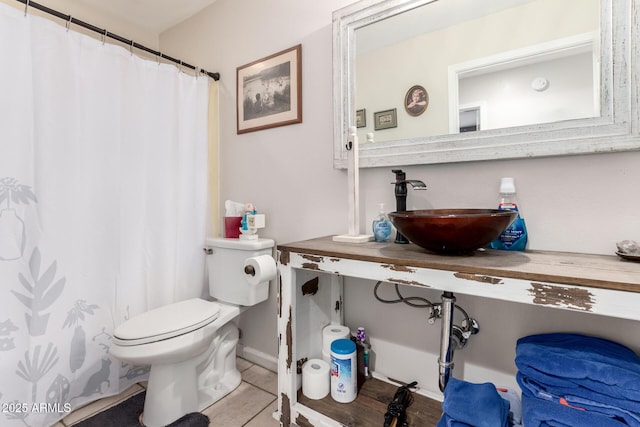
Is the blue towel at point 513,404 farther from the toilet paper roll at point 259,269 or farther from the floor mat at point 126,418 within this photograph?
the floor mat at point 126,418

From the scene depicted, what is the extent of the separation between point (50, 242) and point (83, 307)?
12.7 inches

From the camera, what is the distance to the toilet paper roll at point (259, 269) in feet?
4.57

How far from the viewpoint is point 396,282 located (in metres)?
0.90

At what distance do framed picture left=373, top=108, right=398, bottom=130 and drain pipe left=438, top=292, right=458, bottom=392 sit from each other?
0.71 m

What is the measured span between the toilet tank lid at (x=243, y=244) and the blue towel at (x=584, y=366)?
1140 mm

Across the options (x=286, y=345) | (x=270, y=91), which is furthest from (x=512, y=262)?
(x=270, y=91)

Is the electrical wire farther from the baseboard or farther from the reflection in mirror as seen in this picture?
the baseboard

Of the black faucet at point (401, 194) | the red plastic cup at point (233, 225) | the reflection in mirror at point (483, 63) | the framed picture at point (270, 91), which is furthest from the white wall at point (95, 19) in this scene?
the black faucet at point (401, 194)

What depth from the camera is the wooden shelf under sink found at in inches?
42.8

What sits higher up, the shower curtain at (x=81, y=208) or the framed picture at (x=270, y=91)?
the framed picture at (x=270, y=91)

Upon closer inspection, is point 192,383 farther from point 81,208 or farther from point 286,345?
point 81,208

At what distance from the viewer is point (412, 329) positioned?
1.27 meters

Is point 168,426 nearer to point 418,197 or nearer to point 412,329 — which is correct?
point 412,329

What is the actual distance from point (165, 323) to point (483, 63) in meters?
1.61
